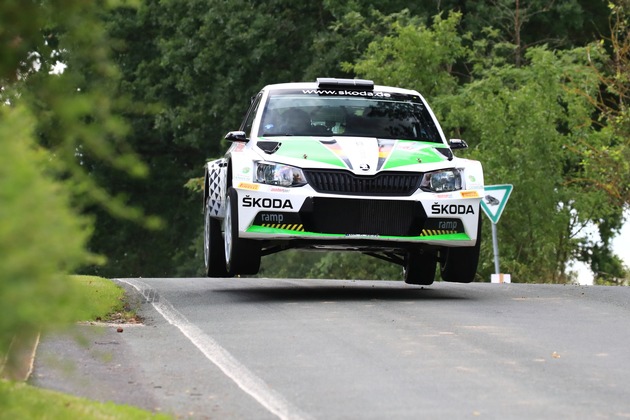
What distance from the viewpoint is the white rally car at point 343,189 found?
14.5 meters

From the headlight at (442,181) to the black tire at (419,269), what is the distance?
7.04 ft

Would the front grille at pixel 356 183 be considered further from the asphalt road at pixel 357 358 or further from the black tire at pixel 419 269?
the black tire at pixel 419 269

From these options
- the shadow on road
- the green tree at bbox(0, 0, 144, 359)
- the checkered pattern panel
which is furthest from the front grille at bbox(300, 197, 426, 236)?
the green tree at bbox(0, 0, 144, 359)

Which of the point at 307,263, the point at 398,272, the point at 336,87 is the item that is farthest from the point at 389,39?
the point at 336,87

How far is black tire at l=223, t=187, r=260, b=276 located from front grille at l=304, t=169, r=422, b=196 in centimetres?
80

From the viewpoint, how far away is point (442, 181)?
48.7 ft

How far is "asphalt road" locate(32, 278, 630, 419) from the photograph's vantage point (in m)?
8.61

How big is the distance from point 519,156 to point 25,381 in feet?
79.4

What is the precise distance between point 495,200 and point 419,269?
1203 centimetres

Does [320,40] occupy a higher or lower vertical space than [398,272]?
higher

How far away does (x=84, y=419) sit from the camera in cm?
768

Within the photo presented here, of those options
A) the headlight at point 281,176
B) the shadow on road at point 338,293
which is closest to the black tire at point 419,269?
the shadow on road at point 338,293

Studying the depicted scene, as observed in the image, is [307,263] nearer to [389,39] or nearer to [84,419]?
[389,39]

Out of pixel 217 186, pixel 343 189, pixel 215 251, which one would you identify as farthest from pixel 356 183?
pixel 215 251
